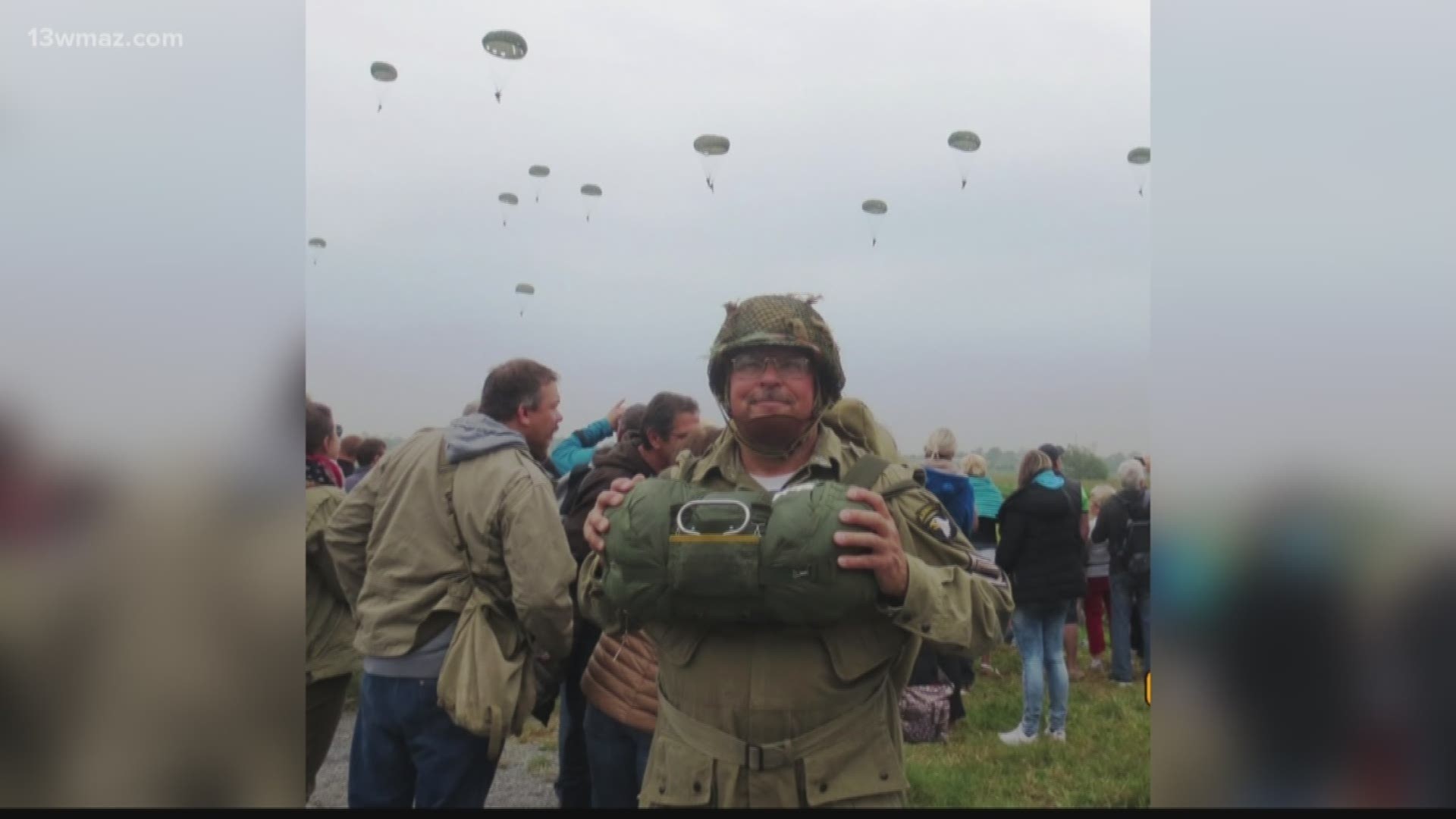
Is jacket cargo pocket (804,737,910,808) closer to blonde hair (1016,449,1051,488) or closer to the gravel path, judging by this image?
the gravel path

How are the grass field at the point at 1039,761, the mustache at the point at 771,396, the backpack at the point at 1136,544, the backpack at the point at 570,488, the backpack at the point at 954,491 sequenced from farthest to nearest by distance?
the backpack at the point at 1136,544, the backpack at the point at 954,491, the grass field at the point at 1039,761, the backpack at the point at 570,488, the mustache at the point at 771,396

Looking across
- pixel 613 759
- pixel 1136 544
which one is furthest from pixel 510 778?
pixel 1136 544

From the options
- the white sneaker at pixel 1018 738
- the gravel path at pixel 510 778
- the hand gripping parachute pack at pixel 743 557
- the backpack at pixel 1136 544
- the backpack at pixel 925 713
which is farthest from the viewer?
the backpack at pixel 1136 544

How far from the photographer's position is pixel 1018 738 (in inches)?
238

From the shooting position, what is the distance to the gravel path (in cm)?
461

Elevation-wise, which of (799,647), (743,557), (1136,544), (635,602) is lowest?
(1136,544)

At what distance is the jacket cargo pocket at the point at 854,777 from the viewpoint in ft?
6.75

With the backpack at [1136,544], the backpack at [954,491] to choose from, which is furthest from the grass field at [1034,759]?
the backpack at [954,491]

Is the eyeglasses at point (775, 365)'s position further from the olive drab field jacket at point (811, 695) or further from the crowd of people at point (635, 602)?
the olive drab field jacket at point (811, 695)

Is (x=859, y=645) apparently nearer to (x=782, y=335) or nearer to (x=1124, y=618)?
(x=782, y=335)

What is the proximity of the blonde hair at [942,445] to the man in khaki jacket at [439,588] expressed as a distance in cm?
385

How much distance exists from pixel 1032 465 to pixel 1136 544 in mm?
1146

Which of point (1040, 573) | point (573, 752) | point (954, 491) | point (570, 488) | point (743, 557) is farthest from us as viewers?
point (1040, 573)

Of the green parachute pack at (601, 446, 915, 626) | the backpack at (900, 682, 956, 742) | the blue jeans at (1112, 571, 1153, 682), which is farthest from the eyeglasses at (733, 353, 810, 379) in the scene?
the blue jeans at (1112, 571, 1153, 682)
